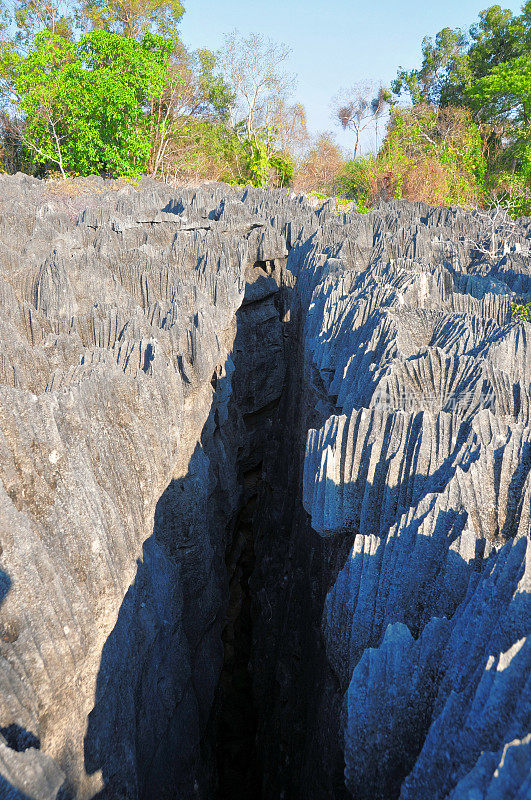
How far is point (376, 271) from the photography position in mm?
5516

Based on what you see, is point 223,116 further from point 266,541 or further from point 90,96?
point 266,541

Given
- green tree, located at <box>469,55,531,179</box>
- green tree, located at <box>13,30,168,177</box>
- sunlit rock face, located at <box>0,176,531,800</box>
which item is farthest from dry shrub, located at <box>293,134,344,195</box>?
sunlit rock face, located at <box>0,176,531,800</box>

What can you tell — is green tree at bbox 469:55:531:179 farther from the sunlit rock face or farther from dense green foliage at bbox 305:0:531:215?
the sunlit rock face

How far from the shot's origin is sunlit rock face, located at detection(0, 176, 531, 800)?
72.1 inches

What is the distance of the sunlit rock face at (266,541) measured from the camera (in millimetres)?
1831

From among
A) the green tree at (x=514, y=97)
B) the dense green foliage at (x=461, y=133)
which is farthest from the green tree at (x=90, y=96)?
the green tree at (x=514, y=97)

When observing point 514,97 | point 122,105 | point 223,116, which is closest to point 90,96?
point 122,105

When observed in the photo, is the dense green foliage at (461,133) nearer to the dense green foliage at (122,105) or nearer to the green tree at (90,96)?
the dense green foliage at (122,105)

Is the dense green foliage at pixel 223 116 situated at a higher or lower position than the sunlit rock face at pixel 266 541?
higher

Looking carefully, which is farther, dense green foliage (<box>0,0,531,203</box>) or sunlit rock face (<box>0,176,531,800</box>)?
dense green foliage (<box>0,0,531,203</box>)

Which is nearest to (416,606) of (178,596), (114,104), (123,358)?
(178,596)

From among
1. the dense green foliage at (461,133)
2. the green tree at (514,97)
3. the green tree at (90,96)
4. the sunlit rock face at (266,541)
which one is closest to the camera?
the sunlit rock face at (266,541)

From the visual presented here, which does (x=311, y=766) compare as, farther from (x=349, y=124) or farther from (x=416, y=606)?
(x=349, y=124)

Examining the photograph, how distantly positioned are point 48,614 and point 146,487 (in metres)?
1.20
